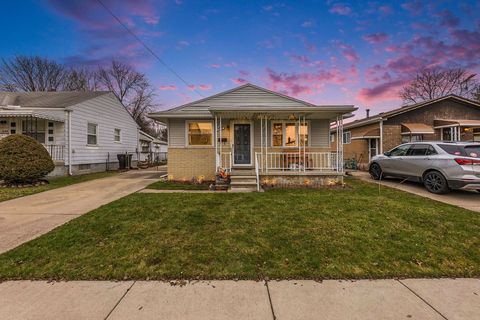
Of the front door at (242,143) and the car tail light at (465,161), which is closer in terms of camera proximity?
the car tail light at (465,161)

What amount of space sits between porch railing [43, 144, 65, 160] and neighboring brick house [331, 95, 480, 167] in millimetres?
18703

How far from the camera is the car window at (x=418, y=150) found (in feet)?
Answer: 25.0

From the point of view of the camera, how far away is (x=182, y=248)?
317 cm

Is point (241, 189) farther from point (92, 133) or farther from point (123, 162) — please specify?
point (92, 133)

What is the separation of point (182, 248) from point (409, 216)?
4.87 metres

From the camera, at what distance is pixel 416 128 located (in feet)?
42.6

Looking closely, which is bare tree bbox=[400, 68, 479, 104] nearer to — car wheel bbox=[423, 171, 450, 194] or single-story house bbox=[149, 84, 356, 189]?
single-story house bbox=[149, 84, 356, 189]

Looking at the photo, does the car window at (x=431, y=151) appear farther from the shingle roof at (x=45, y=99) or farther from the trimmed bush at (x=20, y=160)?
the shingle roof at (x=45, y=99)

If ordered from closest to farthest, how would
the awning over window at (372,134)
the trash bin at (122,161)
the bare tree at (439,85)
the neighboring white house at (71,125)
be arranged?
1. the neighboring white house at (71,125)
2. the awning over window at (372,134)
3. the trash bin at (122,161)
4. the bare tree at (439,85)

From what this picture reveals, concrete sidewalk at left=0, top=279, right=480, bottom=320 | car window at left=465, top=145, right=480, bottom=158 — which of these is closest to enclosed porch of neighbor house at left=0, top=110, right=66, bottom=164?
concrete sidewalk at left=0, top=279, right=480, bottom=320

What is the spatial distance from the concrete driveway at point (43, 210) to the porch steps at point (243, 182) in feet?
12.5

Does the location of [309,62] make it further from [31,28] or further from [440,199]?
[31,28]

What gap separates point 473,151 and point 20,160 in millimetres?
15781

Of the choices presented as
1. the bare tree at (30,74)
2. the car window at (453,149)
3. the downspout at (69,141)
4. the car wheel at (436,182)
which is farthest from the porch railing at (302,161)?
the bare tree at (30,74)
